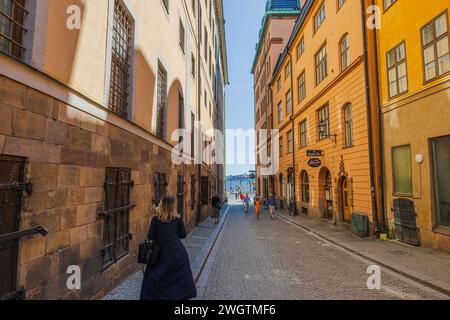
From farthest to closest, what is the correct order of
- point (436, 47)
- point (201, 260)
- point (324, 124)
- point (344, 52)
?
point (324, 124) → point (344, 52) → point (436, 47) → point (201, 260)

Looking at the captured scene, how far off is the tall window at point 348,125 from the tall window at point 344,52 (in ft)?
6.74

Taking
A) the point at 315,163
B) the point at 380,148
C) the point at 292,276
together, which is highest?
the point at 380,148

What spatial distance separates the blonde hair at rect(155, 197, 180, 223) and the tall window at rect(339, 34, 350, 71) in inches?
511

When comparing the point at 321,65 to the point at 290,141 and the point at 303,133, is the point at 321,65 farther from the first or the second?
the point at 290,141

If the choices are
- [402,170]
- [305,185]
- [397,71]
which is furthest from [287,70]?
[402,170]

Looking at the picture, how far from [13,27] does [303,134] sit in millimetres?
20040

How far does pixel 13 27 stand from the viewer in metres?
3.48

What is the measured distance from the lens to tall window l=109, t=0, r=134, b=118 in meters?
6.14

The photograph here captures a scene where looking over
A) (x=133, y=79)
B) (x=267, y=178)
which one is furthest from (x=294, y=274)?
(x=267, y=178)

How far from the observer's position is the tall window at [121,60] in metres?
6.14

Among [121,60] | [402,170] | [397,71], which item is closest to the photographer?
[121,60]

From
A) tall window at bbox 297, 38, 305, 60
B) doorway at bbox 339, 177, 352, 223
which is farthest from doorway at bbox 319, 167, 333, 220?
tall window at bbox 297, 38, 305, 60

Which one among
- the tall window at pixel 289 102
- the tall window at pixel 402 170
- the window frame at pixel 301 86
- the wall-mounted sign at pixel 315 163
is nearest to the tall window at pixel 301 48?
the window frame at pixel 301 86

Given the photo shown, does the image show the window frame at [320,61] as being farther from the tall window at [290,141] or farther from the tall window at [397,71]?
the tall window at [290,141]
